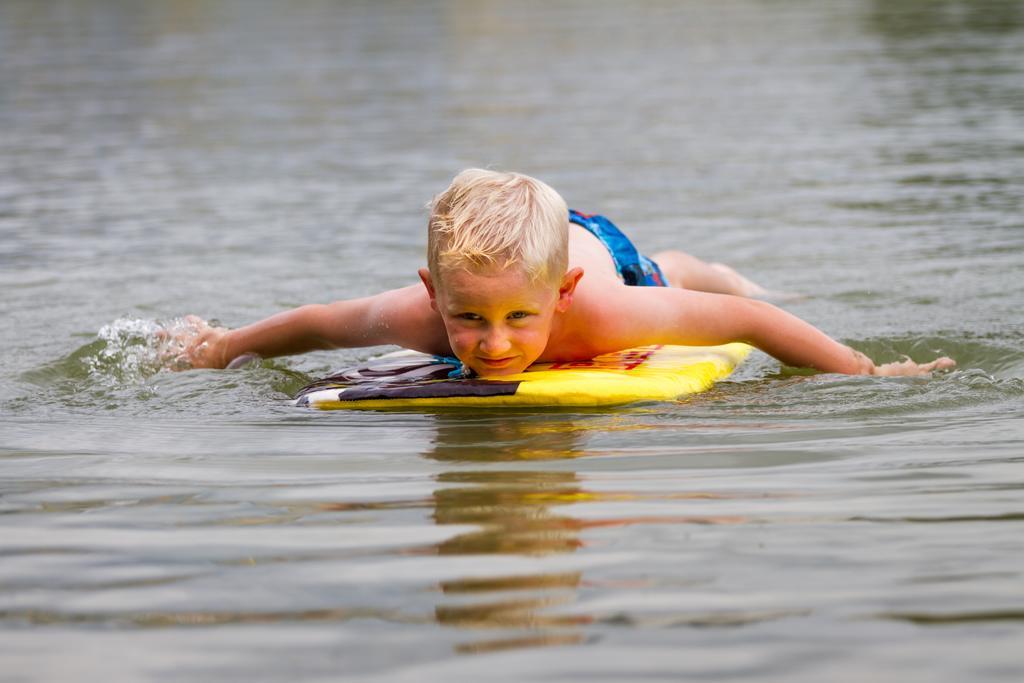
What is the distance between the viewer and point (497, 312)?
429cm

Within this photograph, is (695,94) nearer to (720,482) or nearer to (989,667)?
(720,482)

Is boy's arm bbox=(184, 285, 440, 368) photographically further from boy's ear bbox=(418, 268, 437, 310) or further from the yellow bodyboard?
boy's ear bbox=(418, 268, 437, 310)

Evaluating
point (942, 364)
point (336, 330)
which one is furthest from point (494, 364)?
point (942, 364)

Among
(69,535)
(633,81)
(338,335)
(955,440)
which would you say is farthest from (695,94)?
(69,535)

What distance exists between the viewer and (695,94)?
51.0 ft

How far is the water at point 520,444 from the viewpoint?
8.27 feet

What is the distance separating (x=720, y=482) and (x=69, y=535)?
1.49 metres

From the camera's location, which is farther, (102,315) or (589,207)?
(589,207)

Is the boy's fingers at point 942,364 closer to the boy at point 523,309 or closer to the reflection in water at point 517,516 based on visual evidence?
the boy at point 523,309

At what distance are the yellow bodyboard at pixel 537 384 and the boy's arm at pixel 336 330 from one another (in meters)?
0.13

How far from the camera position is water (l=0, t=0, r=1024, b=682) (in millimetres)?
2521

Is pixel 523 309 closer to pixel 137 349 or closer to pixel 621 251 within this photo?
pixel 621 251

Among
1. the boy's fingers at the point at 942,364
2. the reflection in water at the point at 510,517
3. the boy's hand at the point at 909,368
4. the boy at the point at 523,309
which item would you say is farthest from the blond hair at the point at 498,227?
the boy's fingers at the point at 942,364

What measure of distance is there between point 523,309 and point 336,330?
3.49ft
